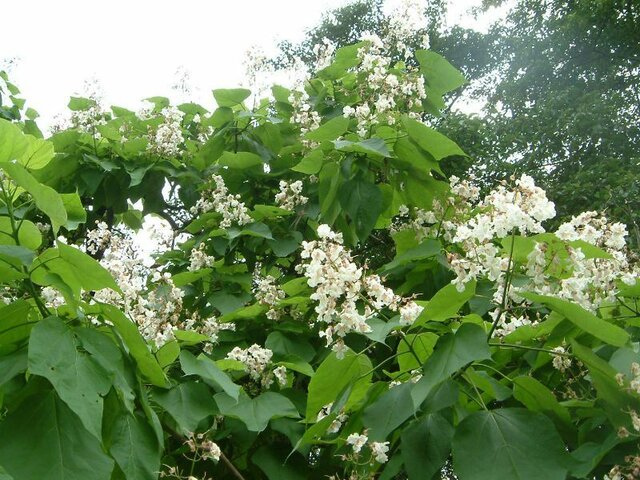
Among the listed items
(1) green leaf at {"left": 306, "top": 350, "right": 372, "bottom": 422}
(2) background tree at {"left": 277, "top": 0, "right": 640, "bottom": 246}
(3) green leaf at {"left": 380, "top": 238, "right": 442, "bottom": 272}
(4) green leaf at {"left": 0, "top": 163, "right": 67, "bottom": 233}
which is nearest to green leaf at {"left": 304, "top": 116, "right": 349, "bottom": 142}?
(3) green leaf at {"left": 380, "top": 238, "right": 442, "bottom": 272}

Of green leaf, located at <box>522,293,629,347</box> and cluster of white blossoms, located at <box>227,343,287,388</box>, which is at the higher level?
green leaf, located at <box>522,293,629,347</box>

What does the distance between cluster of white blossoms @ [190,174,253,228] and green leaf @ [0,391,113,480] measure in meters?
1.65

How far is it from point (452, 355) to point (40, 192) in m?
0.74

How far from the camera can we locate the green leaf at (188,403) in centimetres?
174

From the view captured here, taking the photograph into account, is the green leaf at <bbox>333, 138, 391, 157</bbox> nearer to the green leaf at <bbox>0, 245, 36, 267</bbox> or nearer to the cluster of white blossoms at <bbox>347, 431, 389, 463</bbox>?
the cluster of white blossoms at <bbox>347, 431, 389, 463</bbox>

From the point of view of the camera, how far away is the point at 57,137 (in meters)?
3.21

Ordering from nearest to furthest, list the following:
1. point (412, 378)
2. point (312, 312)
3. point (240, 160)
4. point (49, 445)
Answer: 1. point (49, 445)
2. point (412, 378)
3. point (312, 312)
4. point (240, 160)

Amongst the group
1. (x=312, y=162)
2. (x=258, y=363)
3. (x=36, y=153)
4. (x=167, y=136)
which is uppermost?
(x=167, y=136)

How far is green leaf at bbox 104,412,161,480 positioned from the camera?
135cm

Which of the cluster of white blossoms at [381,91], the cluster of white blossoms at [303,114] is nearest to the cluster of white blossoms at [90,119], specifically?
the cluster of white blossoms at [303,114]

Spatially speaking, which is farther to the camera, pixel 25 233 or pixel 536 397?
pixel 536 397

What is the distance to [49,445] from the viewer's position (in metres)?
1.20

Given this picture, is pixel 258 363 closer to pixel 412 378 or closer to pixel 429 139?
pixel 412 378

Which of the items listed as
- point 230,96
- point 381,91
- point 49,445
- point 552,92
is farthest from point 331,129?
point 552,92
